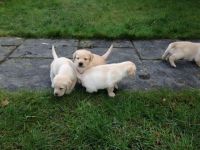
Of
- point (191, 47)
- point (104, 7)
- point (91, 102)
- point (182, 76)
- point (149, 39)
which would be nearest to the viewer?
point (91, 102)

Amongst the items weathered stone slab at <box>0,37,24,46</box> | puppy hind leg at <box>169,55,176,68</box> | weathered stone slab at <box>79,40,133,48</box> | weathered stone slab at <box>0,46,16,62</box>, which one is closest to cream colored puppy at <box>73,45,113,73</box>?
puppy hind leg at <box>169,55,176,68</box>

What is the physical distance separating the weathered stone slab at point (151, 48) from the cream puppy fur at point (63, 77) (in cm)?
140

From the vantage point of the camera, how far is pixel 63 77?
3645mm

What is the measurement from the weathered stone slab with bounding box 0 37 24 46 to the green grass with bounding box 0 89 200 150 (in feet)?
6.43

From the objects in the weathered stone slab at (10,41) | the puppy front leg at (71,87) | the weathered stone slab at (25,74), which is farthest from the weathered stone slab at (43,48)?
the puppy front leg at (71,87)

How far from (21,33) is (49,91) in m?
2.51

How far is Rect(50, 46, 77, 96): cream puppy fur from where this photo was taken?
11.8 ft

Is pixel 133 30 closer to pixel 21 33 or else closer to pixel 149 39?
pixel 149 39

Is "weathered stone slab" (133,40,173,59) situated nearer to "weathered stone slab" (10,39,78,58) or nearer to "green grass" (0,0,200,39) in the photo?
"green grass" (0,0,200,39)

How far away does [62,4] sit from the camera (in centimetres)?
852

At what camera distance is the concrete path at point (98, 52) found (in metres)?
4.11

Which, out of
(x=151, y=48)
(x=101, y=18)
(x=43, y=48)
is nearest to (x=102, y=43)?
(x=151, y=48)

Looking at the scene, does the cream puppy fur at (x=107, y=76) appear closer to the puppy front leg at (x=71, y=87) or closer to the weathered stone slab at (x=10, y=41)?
the puppy front leg at (x=71, y=87)

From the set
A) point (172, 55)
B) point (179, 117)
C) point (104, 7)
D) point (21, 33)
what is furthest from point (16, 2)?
point (179, 117)
